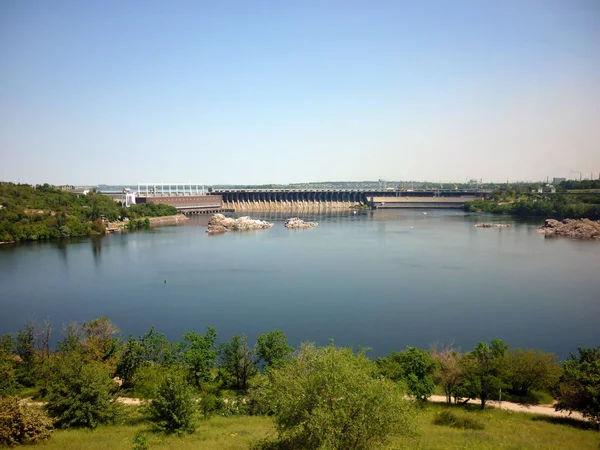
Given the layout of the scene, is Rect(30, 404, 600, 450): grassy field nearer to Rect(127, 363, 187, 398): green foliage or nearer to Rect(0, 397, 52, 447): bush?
Rect(0, 397, 52, 447): bush

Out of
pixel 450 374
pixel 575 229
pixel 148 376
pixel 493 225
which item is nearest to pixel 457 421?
pixel 450 374

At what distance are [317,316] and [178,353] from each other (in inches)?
226

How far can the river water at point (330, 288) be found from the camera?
44.6ft

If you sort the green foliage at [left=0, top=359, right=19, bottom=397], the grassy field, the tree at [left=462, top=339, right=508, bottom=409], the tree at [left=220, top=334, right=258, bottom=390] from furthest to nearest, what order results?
1. the tree at [left=220, top=334, right=258, bottom=390]
2. the tree at [left=462, top=339, right=508, bottom=409]
3. the green foliage at [left=0, top=359, right=19, bottom=397]
4. the grassy field

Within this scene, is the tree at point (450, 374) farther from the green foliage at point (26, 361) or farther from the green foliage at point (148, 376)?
the green foliage at point (26, 361)

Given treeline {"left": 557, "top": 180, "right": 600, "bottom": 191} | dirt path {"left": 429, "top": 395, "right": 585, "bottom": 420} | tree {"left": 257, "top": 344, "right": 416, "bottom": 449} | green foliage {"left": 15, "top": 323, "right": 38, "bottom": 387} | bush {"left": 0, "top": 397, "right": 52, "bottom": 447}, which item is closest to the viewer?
tree {"left": 257, "top": 344, "right": 416, "bottom": 449}

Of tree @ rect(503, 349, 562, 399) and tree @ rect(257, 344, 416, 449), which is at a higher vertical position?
tree @ rect(257, 344, 416, 449)

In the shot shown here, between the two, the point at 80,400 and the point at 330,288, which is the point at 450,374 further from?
the point at 330,288

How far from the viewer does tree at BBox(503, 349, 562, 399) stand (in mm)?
9359

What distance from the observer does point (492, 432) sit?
698 cm

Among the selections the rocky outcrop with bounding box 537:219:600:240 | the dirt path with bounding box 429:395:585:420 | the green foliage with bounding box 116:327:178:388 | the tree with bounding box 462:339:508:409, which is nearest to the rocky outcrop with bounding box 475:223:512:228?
the rocky outcrop with bounding box 537:219:600:240

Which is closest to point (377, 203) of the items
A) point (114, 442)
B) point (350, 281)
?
point (350, 281)

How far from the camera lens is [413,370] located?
9273mm

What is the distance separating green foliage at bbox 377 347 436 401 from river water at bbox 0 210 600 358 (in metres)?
2.13
